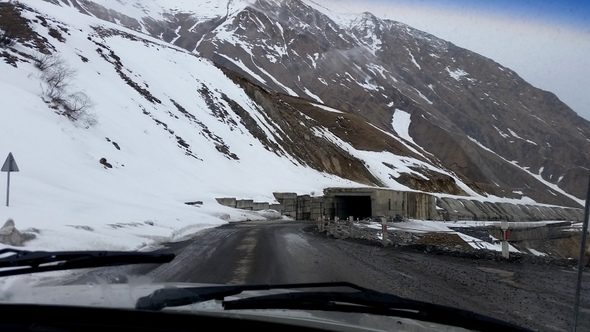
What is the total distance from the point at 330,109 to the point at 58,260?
365ft

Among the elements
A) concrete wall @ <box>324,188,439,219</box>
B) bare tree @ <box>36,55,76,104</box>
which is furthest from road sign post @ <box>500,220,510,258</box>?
concrete wall @ <box>324,188,439,219</box>

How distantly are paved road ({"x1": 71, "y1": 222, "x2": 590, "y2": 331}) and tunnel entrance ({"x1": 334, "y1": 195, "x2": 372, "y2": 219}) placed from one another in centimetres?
4256

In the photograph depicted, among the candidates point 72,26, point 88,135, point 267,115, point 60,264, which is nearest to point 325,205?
point 267,115

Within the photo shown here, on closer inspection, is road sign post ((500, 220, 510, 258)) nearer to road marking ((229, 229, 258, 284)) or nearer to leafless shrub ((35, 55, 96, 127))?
road marking ((229, 229, 258, 284))

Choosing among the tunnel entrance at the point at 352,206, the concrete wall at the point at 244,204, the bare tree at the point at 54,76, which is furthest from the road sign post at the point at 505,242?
the tunnel entrance at the point at 352,206

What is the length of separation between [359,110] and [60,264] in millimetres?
155542

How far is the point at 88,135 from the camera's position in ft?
120

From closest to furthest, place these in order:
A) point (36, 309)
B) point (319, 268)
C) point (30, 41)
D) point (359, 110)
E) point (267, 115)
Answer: point (36, 309), point (319, 268), point (30, 41), point (267, 115), point (359, 110)

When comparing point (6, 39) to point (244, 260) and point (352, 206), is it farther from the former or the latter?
point (352, 206)

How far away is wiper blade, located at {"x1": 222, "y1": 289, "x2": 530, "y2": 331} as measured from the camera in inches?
128

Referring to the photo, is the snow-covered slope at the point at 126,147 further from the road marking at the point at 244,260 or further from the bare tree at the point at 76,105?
the road marking at the point at 244,260

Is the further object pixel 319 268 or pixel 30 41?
pixel 30 41

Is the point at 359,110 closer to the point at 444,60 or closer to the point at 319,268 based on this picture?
the point at 444,60

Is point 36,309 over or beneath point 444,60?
beneath
